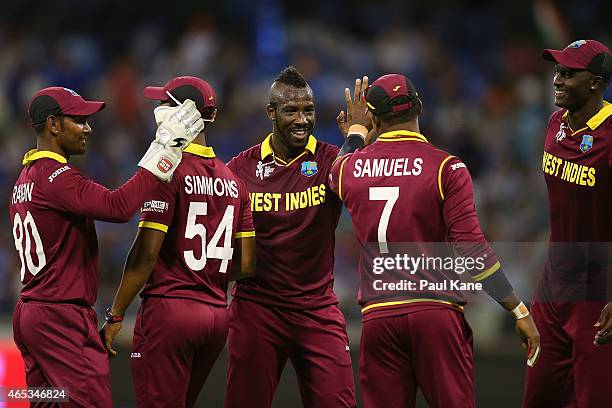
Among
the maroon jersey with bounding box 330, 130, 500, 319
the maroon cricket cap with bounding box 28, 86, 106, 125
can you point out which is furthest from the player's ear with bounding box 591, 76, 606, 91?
the maroon cricket cap with bounding box 28, 86, 106, 125

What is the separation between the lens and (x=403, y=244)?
5.93 m

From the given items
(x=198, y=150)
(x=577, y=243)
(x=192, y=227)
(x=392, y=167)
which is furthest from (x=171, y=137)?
(x=577, y=243)

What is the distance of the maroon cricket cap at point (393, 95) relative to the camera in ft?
19.9

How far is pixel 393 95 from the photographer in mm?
6074

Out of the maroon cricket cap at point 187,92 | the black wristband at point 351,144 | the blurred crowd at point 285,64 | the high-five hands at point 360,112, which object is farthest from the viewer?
the blurred crowd at point 285,64

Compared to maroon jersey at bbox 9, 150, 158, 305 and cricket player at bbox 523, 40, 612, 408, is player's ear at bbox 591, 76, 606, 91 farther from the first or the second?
maroon jersey at bbox 9, 150, 158, 305

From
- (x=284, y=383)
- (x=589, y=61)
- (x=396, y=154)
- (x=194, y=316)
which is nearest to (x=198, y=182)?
(x=194, y=316)

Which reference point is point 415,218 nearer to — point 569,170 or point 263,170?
point 569,170

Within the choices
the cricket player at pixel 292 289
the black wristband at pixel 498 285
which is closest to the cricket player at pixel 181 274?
the cricket player at pixel 292 289

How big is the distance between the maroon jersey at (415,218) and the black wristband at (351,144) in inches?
15.2

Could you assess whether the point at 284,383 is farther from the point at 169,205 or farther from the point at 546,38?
the point at 546,38

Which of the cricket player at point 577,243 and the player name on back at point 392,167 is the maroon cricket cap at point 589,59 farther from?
the player name on back at point 392,167

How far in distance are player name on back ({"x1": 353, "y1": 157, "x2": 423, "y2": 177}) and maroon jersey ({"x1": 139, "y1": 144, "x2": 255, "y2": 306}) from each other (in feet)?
2.69

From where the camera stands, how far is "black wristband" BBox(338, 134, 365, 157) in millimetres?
6434
